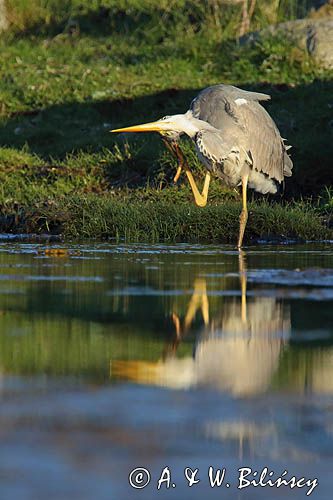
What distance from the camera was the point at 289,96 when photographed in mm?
15055

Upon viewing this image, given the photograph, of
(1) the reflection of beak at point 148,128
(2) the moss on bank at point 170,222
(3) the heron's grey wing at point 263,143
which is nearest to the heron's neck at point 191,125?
(1) the reflection of beak at point 148,128

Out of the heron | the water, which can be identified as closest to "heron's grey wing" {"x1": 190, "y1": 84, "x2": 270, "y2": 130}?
the heron

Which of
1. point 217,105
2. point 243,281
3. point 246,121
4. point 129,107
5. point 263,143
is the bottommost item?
point 243,281

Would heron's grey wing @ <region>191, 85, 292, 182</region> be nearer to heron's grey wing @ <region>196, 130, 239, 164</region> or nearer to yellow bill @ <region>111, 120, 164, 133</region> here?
heron's grey wing @ <region>196, 130, 239, 164</region>

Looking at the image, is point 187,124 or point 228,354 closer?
point 228,354

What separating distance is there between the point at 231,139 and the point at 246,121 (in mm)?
412

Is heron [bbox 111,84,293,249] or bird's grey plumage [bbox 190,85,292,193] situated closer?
heron [bbox 111,84,293,249]

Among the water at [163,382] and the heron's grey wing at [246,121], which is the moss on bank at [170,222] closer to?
the heron's grey wing at [246,121]

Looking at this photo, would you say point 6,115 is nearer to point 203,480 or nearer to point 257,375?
point 257,375

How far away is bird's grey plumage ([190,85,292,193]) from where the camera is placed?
10266 mm

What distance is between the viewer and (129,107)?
15.7 metres

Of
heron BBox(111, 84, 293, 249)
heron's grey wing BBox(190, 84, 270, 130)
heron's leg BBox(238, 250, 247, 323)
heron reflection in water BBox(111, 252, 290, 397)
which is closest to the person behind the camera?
heron reflection in water BBox(111, 252, 290, 397)

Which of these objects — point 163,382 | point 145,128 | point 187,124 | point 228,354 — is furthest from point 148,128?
point 163,382

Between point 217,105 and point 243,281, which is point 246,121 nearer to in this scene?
point 217,105
